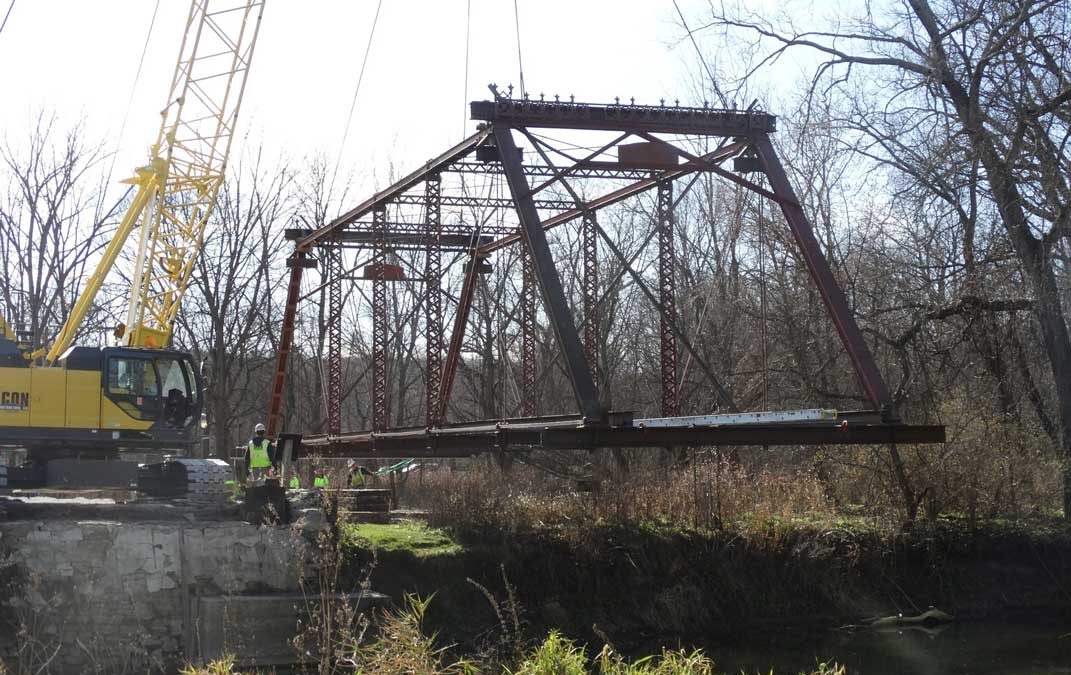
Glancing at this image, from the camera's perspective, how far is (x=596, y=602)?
18078 mm

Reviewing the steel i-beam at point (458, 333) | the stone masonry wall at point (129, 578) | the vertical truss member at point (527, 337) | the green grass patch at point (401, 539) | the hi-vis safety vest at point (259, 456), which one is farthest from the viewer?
the vertical truss member at point (527, 337)

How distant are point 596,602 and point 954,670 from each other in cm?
583

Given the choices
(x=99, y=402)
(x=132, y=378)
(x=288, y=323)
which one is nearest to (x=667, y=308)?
(x=132, y=378)

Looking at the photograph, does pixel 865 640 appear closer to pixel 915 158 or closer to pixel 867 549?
pixel 867 549

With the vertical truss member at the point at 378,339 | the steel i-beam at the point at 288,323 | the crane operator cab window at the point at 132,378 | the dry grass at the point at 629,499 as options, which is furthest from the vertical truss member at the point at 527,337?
the crane operator cab window at the point at 132,378

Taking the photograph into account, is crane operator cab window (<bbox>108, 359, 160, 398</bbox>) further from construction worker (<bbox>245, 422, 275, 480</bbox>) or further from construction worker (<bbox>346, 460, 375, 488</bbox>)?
construction worker (<bbox>346, 460, 375, 488</bbox>)

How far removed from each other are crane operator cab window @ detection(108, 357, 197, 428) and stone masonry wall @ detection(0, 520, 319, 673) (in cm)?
430

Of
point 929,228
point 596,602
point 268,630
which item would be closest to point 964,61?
point 929,228

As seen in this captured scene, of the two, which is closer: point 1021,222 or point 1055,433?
point 1021,222

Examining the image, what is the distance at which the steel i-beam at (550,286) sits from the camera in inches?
567

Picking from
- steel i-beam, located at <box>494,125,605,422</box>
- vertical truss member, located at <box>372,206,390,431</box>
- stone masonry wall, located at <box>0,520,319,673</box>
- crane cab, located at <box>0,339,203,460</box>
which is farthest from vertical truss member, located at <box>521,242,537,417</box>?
stone masonry wall, located at <box>0,520,319,673</box>

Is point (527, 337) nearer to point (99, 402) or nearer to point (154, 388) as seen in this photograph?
point (154, 388)

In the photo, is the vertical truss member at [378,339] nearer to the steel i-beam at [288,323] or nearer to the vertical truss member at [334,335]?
the vertical truss member at [334,335]

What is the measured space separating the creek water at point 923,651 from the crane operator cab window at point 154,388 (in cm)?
1092
